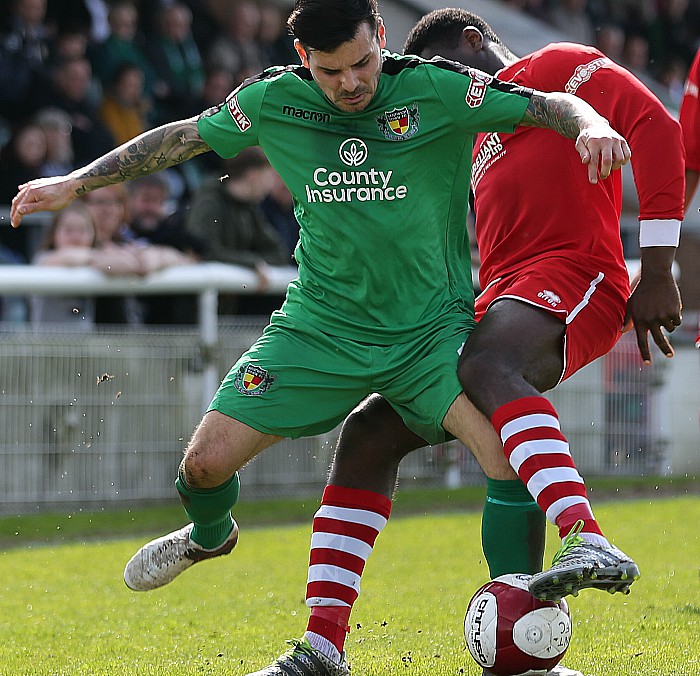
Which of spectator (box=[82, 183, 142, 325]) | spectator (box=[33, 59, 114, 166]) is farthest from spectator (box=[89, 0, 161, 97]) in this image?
spectator (box=[82, 183, 142, 325])

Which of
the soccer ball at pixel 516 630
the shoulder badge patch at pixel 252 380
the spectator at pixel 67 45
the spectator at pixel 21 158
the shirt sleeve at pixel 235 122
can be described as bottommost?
the soccer ball at pixel 516 630

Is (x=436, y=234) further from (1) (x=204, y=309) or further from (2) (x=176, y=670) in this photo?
(1) (x=204, y=309)

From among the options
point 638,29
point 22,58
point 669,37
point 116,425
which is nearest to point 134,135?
point 22,58

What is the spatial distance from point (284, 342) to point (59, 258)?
5671 mm

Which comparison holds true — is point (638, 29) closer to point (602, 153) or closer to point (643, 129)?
point (643, 129)

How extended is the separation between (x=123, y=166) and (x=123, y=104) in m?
8.19

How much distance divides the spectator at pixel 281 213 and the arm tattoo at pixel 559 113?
7.32 meters

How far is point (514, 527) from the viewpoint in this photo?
4.26 meters

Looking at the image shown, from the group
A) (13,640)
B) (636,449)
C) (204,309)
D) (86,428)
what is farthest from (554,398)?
(13,640)

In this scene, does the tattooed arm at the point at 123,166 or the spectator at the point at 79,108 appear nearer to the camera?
the tattooed arm at the point at 123,166

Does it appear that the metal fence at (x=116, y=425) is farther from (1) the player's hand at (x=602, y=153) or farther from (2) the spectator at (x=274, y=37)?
(1) the player's hand at (x=602, y=153)

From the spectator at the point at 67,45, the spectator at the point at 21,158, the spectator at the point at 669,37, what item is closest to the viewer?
the spectator at the point at 21,158

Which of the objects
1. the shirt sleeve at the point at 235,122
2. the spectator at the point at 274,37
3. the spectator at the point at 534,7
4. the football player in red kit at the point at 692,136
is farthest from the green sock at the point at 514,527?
the spectator at the point at 534,7

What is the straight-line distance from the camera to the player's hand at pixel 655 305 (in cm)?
456
